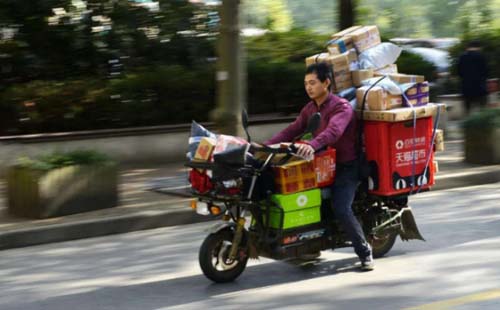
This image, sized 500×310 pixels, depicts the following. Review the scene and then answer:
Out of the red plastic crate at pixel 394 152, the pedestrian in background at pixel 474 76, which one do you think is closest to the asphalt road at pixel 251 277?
the red plastic crate at pixel 394 152

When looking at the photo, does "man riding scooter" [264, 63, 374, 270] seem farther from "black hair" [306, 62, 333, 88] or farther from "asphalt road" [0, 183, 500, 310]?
"asphalt road" [0, 183, 500, 310]

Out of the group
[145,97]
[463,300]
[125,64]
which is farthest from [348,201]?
[125,64]

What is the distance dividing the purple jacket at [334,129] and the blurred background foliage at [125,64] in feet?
21.6

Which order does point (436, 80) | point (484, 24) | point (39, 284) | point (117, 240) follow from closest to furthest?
point (39, 284), point (117, 240), point (436, 80), point (484, 24)

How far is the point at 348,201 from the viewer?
7.20m

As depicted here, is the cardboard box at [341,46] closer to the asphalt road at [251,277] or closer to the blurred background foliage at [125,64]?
the asphalt road at [251,277]

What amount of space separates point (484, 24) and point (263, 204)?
17265 millimetres

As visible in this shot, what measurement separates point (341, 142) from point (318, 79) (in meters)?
0.54

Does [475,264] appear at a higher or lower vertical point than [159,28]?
lower

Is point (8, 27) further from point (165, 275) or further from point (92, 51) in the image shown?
point (165, 275)

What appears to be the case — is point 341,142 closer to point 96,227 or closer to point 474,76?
point 96,227

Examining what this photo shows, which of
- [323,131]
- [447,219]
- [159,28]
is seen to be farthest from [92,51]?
[323,131]

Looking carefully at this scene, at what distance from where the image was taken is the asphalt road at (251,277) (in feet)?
21.8

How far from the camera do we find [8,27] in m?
14.5
